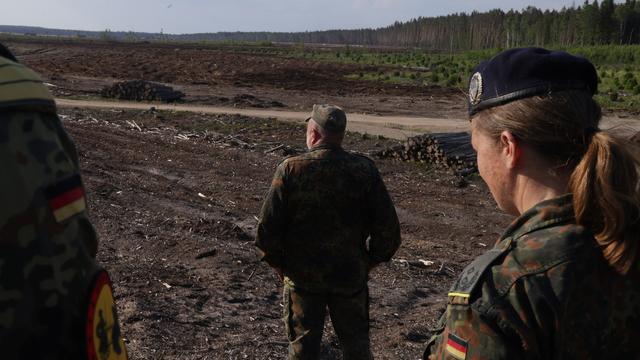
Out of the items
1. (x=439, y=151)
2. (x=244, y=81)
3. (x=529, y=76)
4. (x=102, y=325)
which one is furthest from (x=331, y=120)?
(x=244, y=81)

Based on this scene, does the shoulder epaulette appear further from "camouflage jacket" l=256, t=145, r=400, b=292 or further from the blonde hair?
"camouflage jacket" l=256, t=145, r=400, b=292

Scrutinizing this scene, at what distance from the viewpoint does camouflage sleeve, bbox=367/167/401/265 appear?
419cm

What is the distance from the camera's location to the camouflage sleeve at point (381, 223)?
13.8 ft

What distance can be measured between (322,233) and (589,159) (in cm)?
248

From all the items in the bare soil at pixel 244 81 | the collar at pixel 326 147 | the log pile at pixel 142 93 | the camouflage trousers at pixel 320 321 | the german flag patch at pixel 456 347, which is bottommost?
the bare soil at pixel 244 81

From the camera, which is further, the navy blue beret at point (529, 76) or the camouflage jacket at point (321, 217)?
the camouflage jacket at point (321, 217)

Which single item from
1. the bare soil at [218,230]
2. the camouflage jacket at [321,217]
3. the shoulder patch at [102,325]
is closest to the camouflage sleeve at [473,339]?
the shoulder patch at [102,325]

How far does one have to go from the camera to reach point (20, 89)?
1.44 m

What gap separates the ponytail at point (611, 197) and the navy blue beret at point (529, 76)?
0.18 metres

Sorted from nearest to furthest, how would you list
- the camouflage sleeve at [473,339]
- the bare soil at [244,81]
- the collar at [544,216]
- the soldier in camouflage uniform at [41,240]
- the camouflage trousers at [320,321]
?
the soldier in camouflage uniform at [41,240] < the camouflage sleeve at [473,339] < the collar at [544,216] < the camouflage trousers at [320,321] < the bare soil at [244,81]

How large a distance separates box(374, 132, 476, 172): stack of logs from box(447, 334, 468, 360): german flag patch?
11.8m

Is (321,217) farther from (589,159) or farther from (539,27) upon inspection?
(539,27)

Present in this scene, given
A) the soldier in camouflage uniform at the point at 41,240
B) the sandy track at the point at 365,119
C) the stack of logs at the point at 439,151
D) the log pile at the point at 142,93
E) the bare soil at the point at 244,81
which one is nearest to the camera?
the soldier in camouflage uniform at the point at 41,240

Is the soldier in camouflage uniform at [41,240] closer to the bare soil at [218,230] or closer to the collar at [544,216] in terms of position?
the collar at [544,216]
